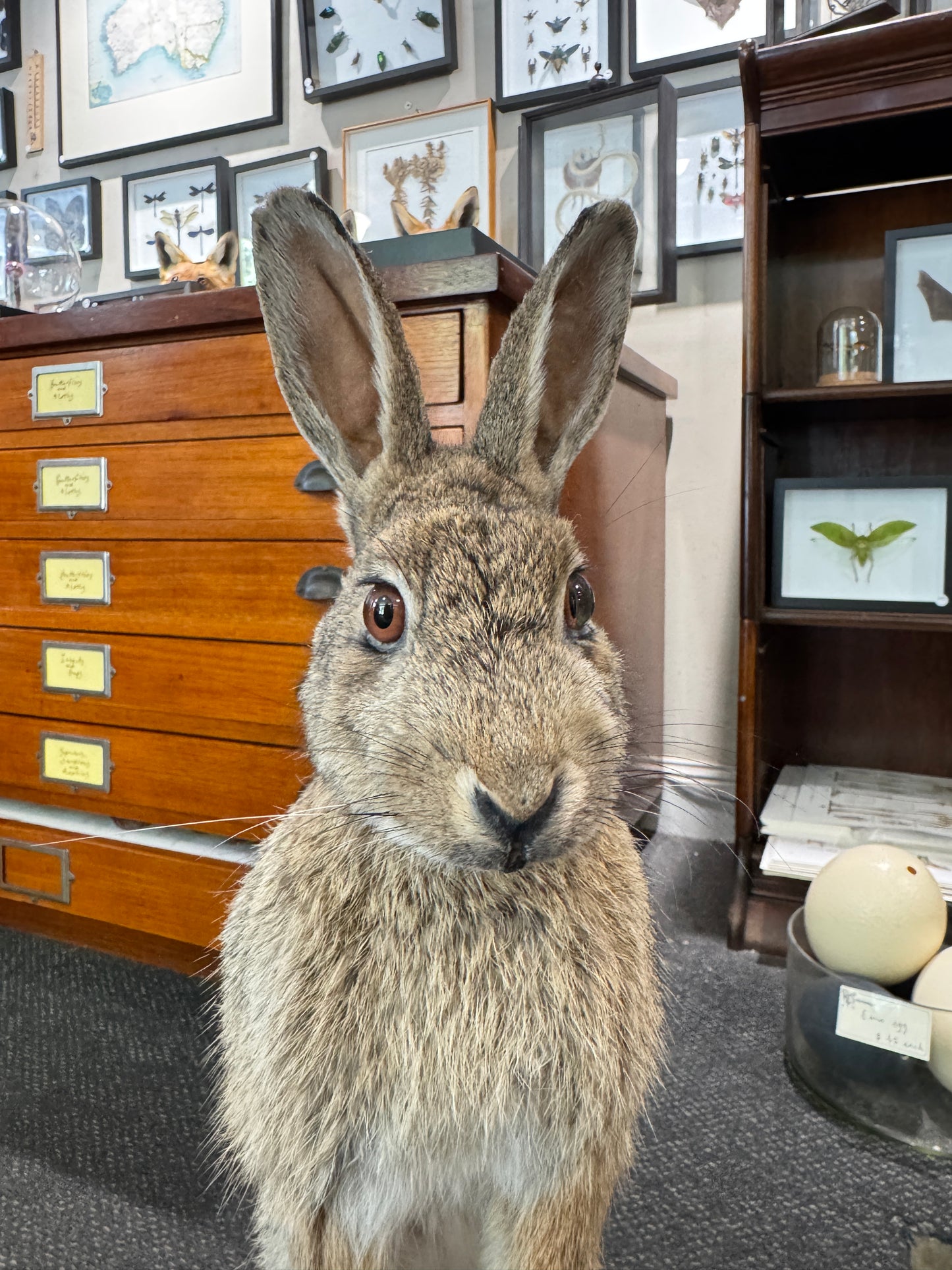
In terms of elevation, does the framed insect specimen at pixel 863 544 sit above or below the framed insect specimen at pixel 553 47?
below

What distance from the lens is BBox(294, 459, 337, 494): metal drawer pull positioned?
0.66m

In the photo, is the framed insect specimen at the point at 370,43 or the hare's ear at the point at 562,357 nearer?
the hare's ear at the point at 562,357

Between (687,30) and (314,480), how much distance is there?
96 cm

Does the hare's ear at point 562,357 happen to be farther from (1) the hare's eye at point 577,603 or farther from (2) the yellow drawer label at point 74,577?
(2) the yellow drawer label at point 74,577

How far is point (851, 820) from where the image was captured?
984 millimetres

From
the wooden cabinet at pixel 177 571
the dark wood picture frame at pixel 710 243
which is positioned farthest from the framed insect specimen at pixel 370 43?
the wooden cabinet at pixel 177 571

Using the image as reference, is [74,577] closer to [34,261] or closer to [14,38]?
[34,261]

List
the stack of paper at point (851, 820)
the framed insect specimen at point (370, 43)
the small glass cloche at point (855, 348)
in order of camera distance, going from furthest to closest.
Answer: the framed insect specimen at point (370, 43) < the small glass cloche at point (855, 348) < the stack of paper at point (851, 820)

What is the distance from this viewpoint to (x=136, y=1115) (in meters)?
0.71

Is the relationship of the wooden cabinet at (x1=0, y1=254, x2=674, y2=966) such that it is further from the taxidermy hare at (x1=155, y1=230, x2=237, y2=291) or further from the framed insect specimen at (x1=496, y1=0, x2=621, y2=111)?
the framed insect specimen at (x1=496, y1=0, x2=621, y2=111)

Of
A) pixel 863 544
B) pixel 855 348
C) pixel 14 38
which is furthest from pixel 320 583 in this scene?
pixel 14 38

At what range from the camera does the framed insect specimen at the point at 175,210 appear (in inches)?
58.3

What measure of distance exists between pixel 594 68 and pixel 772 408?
0.58 metres

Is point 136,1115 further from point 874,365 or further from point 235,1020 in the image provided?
point 874,365
